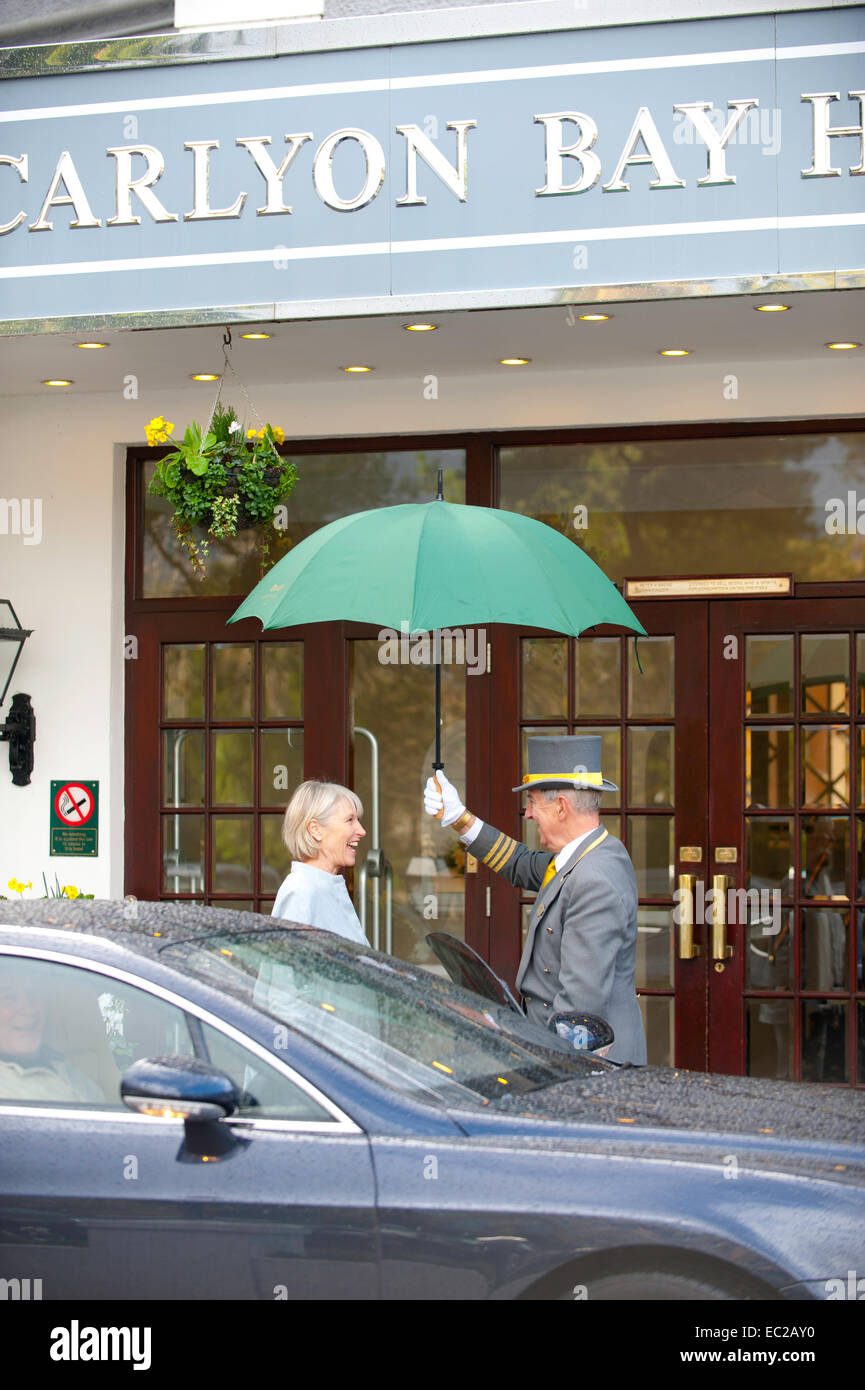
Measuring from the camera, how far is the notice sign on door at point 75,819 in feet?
25.1

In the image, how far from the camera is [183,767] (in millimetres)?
7797

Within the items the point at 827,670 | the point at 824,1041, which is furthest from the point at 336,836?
the point at 824,1041

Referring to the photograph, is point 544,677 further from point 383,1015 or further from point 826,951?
point 383,1015

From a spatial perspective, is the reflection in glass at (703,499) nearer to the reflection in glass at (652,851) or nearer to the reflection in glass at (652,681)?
the reflection in glass at (652,681)

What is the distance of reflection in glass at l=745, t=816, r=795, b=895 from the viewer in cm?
717

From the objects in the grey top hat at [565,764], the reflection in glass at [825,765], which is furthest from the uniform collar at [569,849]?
the reflection in glass at [825,765]

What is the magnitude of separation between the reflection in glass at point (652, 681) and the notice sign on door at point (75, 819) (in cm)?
283

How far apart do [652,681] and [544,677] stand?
0.55 meters

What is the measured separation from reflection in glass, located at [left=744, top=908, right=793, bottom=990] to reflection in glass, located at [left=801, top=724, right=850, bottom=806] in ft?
1.91

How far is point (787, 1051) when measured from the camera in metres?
7.09

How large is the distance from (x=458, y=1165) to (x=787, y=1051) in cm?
437

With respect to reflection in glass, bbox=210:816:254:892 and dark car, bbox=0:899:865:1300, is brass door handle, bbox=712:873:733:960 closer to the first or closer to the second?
reflection in glass, bbox=210:816:254:892

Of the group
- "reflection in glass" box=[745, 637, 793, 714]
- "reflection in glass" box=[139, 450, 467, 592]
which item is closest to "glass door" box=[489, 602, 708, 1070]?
"reflection in glass" box=[745, 637, 793, 714]

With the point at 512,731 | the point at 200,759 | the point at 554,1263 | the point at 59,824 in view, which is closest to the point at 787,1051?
the point at 512,731
